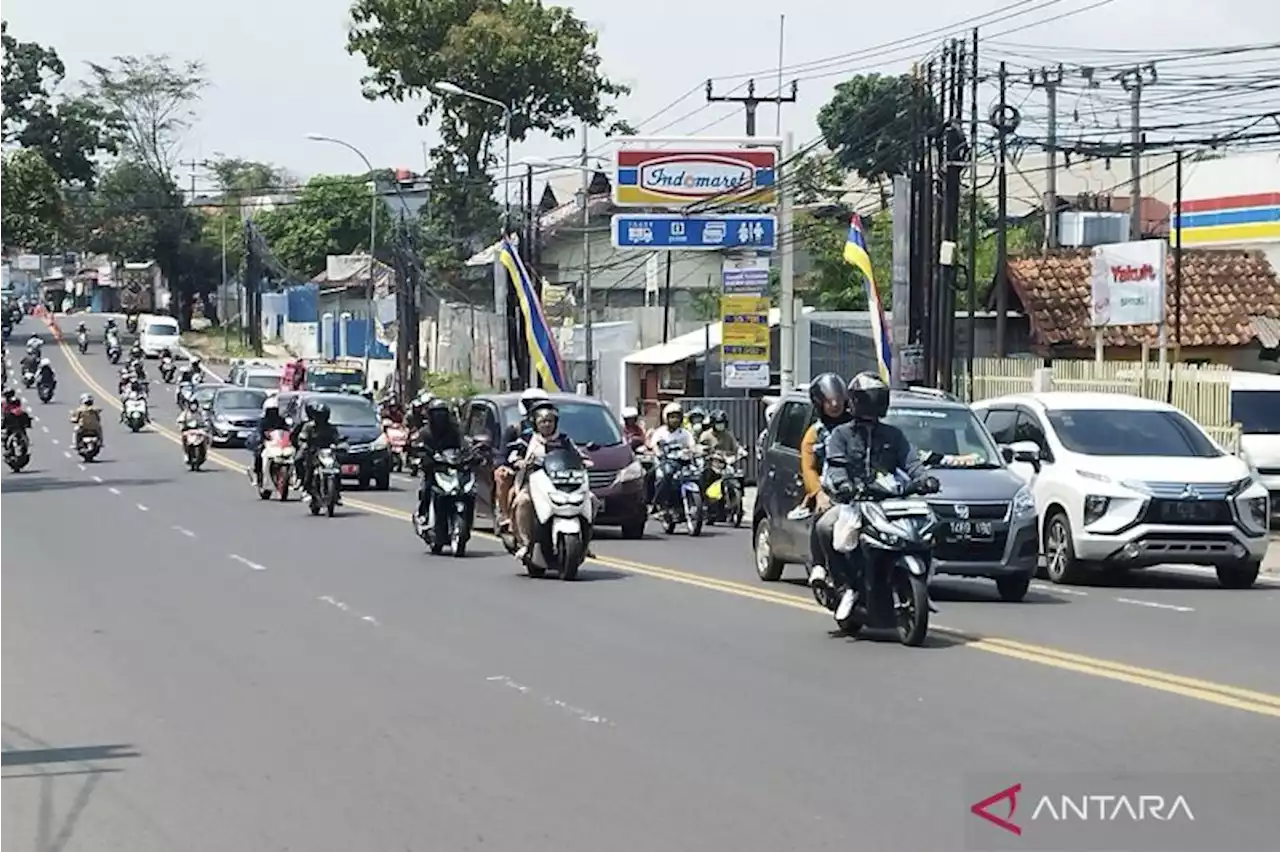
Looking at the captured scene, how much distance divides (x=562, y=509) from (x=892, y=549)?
5951 millimetres

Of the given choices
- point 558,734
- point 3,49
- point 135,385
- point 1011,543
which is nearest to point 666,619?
point 1011,543

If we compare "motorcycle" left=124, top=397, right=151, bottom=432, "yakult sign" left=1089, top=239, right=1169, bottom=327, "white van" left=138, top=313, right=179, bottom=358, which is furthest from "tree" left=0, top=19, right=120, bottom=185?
"yakult sign" left=1089, top=239, right=1169, bottom=327

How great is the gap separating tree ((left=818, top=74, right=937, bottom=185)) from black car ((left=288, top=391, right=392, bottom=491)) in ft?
41.6

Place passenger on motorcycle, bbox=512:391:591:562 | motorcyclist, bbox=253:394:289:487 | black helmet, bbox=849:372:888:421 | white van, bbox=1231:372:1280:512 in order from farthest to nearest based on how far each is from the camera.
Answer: motorcyclist, bbox=253:394:289:487 → white van, bbox=1231:372:1280:512 → passenger on motorcycle, bbox=512:391:591:562 → black helmet, bbox=849:372:888:421

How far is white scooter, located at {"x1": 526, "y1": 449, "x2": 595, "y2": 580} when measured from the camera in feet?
58.4

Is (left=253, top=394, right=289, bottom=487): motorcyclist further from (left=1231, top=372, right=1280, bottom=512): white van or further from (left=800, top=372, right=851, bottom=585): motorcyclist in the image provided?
(left=800, top=372, right=851, bottom=585): motorcyclist

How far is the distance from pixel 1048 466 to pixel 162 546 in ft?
34.0

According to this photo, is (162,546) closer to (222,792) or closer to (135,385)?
(222,792)

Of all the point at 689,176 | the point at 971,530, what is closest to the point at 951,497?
the point at 971,530

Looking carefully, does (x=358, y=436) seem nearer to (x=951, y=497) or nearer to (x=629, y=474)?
(x=629, y=474)

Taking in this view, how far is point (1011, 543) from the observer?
51.7 feet

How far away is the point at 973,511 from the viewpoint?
15703 mm

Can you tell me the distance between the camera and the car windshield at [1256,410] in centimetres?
2638

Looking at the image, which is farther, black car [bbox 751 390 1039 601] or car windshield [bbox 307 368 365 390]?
car windshield [bbox 307 368 365 390]
